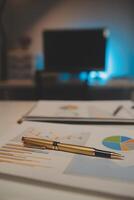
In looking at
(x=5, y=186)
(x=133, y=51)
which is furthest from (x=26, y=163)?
(x=133, y=51)

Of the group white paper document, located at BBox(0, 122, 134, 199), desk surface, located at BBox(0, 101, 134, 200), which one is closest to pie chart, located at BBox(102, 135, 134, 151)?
white paper document, located at BBox(0, 122, 134, 199)

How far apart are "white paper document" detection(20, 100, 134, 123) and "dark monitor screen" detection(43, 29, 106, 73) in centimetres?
129

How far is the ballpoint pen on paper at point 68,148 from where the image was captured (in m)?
0.40

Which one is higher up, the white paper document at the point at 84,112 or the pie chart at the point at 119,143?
the pie chart at the point at 119,143

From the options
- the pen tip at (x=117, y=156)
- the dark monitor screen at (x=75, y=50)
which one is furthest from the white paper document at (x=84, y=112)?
the dark monitor screen at (x=75, y=50)

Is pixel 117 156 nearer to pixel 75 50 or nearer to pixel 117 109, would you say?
pixel 117 109

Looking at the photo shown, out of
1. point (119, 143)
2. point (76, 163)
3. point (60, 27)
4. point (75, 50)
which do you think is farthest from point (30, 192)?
point (60, 27)

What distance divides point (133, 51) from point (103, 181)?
243 cm

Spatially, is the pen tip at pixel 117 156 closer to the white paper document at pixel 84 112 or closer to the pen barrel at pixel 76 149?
the pen barrel at pixel 76 149

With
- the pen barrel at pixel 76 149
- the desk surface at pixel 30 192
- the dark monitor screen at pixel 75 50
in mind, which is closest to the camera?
the desk surface at pixel 30 192

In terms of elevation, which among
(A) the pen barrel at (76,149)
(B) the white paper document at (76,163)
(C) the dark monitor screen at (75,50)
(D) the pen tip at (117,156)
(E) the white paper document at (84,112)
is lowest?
(E) the white paper document at (84,112)

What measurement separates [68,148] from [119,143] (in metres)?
0.09

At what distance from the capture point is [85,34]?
2096 mm

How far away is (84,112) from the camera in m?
0.73
